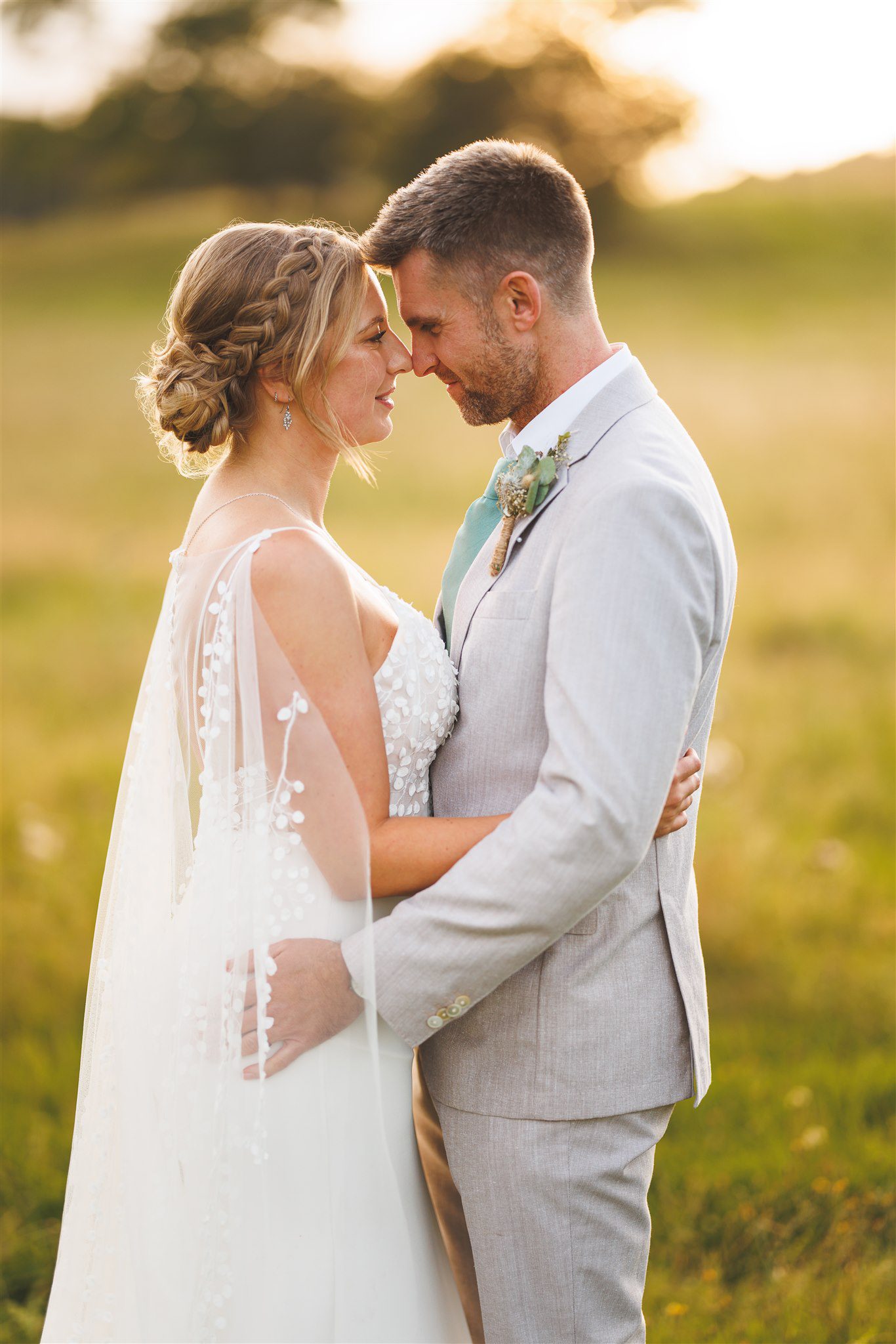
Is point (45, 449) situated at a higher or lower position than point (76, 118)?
lower

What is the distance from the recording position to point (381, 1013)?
214 cm

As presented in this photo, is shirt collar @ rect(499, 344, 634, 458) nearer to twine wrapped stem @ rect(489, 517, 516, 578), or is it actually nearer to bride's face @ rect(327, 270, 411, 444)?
twine wrapped stem @ rect(489, 517, 516, 578)

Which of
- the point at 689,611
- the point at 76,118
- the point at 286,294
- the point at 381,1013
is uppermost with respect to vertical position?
the point at 76,118

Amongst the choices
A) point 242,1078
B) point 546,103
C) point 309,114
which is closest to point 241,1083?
point 242,1078

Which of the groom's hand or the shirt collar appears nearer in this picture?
the groom's hand

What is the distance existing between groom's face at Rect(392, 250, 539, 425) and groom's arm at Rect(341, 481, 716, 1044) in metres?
0.55

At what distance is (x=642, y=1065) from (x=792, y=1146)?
1863 mm

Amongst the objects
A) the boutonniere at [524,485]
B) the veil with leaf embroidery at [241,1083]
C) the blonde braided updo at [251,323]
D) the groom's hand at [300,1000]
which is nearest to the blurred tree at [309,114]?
the blonde braided updo at [251,323]

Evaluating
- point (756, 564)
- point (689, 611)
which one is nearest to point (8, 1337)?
point (689, 611)

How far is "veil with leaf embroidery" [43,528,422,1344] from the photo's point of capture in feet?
7.22

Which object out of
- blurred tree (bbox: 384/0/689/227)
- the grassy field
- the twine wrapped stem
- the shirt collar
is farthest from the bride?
blurred tree (bbox: 384/0/689/227)

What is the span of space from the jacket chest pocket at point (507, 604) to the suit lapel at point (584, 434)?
1.4 inches

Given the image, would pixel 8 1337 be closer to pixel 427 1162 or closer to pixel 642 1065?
pixel 427 1162

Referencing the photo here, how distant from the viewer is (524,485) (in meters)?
2.30
